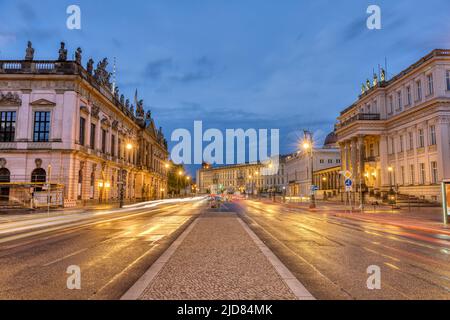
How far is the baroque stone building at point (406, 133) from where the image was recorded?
38.2 meters

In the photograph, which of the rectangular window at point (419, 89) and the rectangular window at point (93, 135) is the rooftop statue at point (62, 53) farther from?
the rectangular window at point (419, 89)

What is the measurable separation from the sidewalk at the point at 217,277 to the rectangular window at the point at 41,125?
35036 millimetres

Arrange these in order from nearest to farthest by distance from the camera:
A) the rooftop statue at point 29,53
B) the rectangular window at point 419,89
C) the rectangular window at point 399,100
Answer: the rooftop statue at point 29,53, the rectangular window at point 419,89, the rectangular window at point 399,100

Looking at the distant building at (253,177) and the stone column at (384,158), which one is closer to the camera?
the stone column at (384,158)

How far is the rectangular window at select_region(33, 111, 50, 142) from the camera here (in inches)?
1516

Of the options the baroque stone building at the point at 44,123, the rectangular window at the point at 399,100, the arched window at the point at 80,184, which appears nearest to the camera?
the baroque stone building at the point at 44,123

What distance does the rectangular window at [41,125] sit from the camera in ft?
126

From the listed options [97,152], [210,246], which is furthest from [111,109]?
[210,246]

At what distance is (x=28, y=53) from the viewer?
39.0m

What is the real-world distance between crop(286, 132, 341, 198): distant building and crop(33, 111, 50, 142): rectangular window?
192 feet

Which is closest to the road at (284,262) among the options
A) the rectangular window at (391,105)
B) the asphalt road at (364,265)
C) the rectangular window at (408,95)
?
the asphalt road at (364,265)

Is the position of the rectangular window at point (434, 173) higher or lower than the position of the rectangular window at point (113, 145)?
lower

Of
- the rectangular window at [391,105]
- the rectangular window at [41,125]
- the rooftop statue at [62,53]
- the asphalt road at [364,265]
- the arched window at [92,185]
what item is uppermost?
the rooftop statue at [62,53]

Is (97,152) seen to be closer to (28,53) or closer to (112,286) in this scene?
(28,53)
